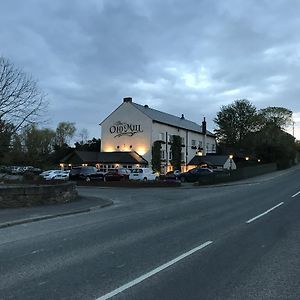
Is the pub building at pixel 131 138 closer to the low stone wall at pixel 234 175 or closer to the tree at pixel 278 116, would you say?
the low stone wall at pixel 234 175

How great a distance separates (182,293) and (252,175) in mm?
55775

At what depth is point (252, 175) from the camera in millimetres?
60125

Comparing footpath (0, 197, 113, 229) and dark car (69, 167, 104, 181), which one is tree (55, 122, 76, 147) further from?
footpath (0, 197, 113, 229)

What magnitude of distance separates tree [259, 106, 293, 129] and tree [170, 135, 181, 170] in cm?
2924

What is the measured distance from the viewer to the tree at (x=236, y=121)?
103 metres

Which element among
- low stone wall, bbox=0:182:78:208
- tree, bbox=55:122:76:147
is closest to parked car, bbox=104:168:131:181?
low stone wall, bbox=0:182:78:208

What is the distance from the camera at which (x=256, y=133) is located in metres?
87.8

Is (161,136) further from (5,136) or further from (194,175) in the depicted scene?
(5,136)

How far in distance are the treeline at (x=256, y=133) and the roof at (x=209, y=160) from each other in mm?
9122

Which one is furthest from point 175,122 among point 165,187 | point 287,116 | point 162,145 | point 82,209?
point 82,209

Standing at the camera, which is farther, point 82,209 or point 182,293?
point 82,209

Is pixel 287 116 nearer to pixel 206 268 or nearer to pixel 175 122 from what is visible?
pixel 175 122

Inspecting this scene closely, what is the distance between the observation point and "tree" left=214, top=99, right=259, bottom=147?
340ft

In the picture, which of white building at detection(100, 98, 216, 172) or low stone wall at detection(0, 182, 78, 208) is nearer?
low stone wall at detection(0, 182, 78, 208)
